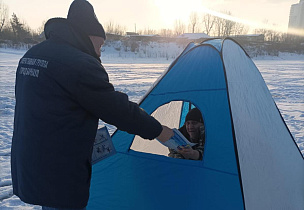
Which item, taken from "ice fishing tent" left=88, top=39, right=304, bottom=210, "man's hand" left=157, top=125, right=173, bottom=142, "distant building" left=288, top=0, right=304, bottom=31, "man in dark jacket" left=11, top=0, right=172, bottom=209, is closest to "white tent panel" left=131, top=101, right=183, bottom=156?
"ice fishing tent" left=88, top=39, right=304, bottom=210

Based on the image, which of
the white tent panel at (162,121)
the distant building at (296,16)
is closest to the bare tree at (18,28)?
the white tent panel at (162,121)

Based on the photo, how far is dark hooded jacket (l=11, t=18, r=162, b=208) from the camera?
1.06m

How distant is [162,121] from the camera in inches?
117

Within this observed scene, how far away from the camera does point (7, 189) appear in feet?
8.79

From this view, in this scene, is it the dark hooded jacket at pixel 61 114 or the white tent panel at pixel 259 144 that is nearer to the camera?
the dark hooded jacket at pixel 61 114

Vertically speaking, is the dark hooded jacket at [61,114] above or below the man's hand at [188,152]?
above

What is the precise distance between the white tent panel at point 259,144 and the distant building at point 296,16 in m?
84.7

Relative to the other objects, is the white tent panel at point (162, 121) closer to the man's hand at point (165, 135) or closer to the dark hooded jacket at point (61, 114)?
the man's hand at point (165, 135)

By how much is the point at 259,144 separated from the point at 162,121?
1293mm

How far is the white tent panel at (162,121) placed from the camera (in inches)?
104

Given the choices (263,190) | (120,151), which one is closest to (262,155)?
(263,190)

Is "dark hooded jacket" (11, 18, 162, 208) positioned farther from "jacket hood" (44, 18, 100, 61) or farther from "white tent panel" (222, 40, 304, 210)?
"white tent panel" (222, 40, 304, 210)

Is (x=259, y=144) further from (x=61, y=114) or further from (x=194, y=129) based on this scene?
(x=61, y=114)

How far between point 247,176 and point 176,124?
164 cm
